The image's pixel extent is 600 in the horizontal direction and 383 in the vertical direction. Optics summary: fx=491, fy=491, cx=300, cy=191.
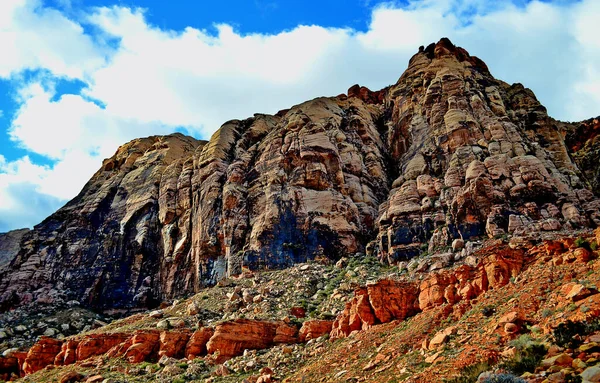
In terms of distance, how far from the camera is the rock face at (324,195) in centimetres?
5026

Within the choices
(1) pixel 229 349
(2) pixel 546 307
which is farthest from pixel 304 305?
(2) pixel 546 307

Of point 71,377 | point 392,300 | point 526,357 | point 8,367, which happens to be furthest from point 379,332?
point 8,367

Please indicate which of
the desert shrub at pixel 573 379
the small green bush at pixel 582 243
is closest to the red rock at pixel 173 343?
the small green bush at pixel 582 243

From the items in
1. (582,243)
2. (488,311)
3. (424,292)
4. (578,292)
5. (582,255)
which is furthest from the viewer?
(424,292)

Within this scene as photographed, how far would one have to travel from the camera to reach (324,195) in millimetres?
58875

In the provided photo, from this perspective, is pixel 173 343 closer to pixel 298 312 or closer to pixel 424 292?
pixel 298 312

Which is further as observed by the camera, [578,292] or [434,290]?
[434,290]

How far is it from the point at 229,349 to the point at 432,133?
41.6 metres

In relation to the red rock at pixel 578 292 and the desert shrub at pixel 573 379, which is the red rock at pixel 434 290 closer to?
the red rock at pixel 578 292

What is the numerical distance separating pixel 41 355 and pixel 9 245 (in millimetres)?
43316

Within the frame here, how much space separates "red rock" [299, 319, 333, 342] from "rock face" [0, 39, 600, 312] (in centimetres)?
1546

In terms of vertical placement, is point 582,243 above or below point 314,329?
above

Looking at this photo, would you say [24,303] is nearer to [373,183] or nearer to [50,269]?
[50,269]

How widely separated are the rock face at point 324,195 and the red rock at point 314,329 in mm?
15458
